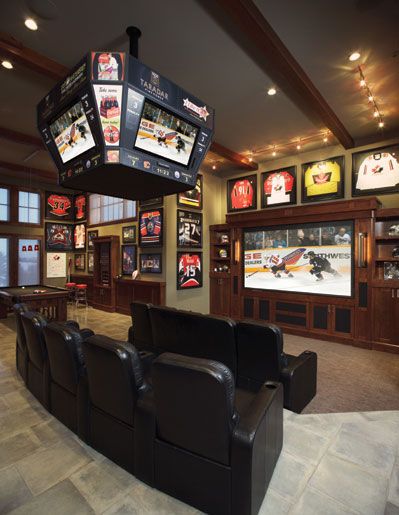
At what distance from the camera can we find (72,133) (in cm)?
247

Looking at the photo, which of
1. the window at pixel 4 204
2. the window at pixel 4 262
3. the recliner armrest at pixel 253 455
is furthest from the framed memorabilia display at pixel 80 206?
the recliner armrest at pixel 253 455

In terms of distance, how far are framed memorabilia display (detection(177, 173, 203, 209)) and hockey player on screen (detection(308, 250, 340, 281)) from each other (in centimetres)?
289

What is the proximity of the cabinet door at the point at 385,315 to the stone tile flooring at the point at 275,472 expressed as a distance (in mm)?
2237

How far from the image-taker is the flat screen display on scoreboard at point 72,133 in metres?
2.33

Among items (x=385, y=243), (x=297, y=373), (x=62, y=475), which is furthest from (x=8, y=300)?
(x=385, y=243)

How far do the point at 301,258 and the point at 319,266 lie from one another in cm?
39

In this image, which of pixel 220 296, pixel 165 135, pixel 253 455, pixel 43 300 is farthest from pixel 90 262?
pixel 253 455

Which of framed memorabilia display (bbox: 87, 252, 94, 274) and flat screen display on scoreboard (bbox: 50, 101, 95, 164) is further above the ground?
flat screen display on scoreboard (bbox: 50, 101, 95, 164)

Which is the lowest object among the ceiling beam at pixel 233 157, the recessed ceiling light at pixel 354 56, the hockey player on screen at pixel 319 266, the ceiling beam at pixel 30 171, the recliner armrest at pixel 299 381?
the recliner armrest at pixel 299 381

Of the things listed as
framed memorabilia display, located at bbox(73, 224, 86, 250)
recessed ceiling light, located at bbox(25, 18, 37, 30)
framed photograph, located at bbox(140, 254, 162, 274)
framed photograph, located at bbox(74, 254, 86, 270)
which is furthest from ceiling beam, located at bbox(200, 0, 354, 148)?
framed photograph, located at bbox(74, 254, 86, 270)

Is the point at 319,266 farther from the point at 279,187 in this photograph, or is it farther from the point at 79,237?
the point at 79,237

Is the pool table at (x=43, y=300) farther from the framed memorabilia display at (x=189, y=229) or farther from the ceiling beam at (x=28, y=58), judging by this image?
the ceiling beam at (x=28, y=58)

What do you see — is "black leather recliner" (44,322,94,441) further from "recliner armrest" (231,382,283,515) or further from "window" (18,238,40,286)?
"window" (18,238,40,286)

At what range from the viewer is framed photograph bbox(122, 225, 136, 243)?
7.14m
